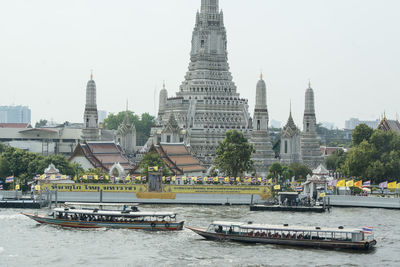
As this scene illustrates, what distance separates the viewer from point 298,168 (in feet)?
410

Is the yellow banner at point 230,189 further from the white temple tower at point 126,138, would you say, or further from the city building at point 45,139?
the city building at point 45,139

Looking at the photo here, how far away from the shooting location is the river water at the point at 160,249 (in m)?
56.1

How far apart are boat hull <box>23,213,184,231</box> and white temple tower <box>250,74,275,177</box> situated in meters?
61.9

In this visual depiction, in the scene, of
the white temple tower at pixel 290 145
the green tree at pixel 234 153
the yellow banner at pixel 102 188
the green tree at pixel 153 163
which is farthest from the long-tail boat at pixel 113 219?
the white temple tower at pixel 290 145

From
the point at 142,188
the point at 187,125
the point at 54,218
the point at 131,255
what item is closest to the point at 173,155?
the point at 142,188

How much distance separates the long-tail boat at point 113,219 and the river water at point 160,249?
975mm

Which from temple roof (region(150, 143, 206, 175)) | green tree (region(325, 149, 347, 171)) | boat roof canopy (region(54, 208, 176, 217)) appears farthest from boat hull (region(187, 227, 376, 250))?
green tree (region(325, 149, 347, 171))

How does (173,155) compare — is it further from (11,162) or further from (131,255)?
(131,255)

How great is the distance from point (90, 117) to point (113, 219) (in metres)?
70.3

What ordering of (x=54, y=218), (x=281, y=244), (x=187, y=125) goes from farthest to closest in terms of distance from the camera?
(x=187, y=125)
(x=54, y=218)
(x=281, y=244)

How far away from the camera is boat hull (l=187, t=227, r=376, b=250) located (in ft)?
200

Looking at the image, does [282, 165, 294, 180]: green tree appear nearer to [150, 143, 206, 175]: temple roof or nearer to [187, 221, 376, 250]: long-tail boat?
[150, 143, 206, 175]: temple roof

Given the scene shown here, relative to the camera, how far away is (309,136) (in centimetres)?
14938

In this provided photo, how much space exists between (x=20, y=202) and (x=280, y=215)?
88.8 feet
